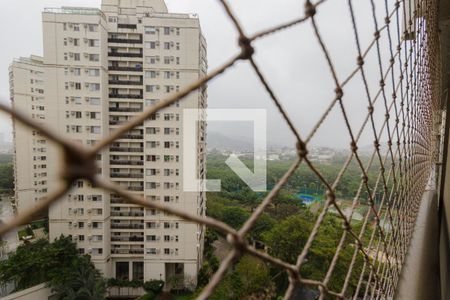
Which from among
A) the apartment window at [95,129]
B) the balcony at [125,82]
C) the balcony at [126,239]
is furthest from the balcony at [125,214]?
the balcony at [125,82]

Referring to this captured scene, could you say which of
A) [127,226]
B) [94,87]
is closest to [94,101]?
[94,87]

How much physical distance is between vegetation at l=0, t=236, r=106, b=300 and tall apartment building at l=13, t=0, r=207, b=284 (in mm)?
440

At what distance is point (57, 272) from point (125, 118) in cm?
324

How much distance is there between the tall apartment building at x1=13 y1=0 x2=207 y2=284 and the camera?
586cm

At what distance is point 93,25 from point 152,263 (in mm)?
5044

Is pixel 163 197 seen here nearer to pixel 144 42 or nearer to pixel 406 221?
pixel 144 42

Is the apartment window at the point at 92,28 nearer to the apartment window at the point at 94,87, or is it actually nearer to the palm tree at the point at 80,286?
the apartment window at the point at 94,87

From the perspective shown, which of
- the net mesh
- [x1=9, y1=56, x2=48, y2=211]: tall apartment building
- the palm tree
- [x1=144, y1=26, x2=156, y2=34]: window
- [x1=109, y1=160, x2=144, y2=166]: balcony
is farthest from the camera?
[x1=9, y1=56, x2=48, y2=211]: tall apartment building

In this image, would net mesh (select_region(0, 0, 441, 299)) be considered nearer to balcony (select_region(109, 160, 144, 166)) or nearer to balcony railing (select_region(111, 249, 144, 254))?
balcony (select_region(109, 160, 144, 166))

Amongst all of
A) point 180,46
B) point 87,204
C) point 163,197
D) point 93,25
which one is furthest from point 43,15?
point 163,197

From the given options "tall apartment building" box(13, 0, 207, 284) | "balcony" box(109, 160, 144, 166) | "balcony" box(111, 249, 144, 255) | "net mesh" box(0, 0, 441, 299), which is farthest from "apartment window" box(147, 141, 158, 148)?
"net mesh" box(0, 0, 441, 299)

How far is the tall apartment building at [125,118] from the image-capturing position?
5855 mm

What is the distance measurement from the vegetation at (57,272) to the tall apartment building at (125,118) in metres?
0.44

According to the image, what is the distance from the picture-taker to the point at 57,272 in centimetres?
526
